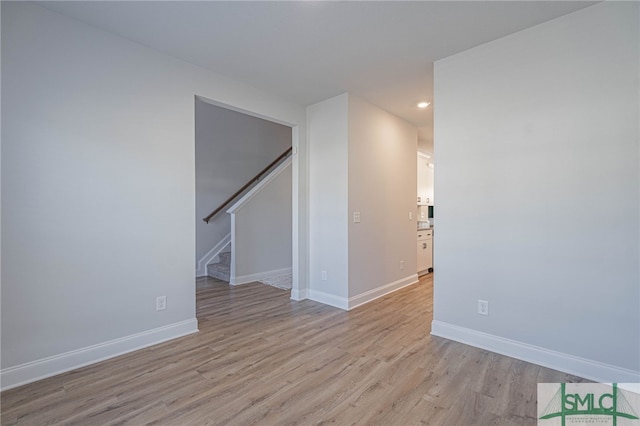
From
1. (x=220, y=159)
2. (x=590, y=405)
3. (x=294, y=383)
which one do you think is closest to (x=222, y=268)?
(x=220, y=159)

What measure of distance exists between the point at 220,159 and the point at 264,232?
6.11ft

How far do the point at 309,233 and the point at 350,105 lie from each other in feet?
5.68

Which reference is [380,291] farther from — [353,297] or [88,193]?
[88,193]

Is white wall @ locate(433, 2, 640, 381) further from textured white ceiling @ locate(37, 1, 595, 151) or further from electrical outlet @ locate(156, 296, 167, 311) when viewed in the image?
electrical outlet @ locate(156, 296, 167, 311)

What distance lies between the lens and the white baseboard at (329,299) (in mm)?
3561

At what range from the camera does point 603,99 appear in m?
2.03

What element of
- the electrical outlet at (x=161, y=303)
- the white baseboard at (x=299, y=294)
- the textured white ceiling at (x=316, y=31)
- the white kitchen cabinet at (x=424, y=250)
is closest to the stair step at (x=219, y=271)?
the white baseboard at (x=299, y=294)

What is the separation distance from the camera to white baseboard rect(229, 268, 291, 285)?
4.71m

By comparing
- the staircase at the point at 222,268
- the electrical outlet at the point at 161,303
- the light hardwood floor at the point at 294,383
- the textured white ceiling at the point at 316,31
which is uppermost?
the textured white ceiling at the point at 316,31

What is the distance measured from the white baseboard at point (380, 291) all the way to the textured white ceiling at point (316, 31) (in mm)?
2577

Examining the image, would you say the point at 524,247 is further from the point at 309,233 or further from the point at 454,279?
the point at 309,233

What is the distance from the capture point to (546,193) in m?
2.23

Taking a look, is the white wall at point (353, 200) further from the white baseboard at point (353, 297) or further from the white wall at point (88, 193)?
the white wall at point (88, 193)

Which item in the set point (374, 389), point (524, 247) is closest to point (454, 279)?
point (524, 247)
